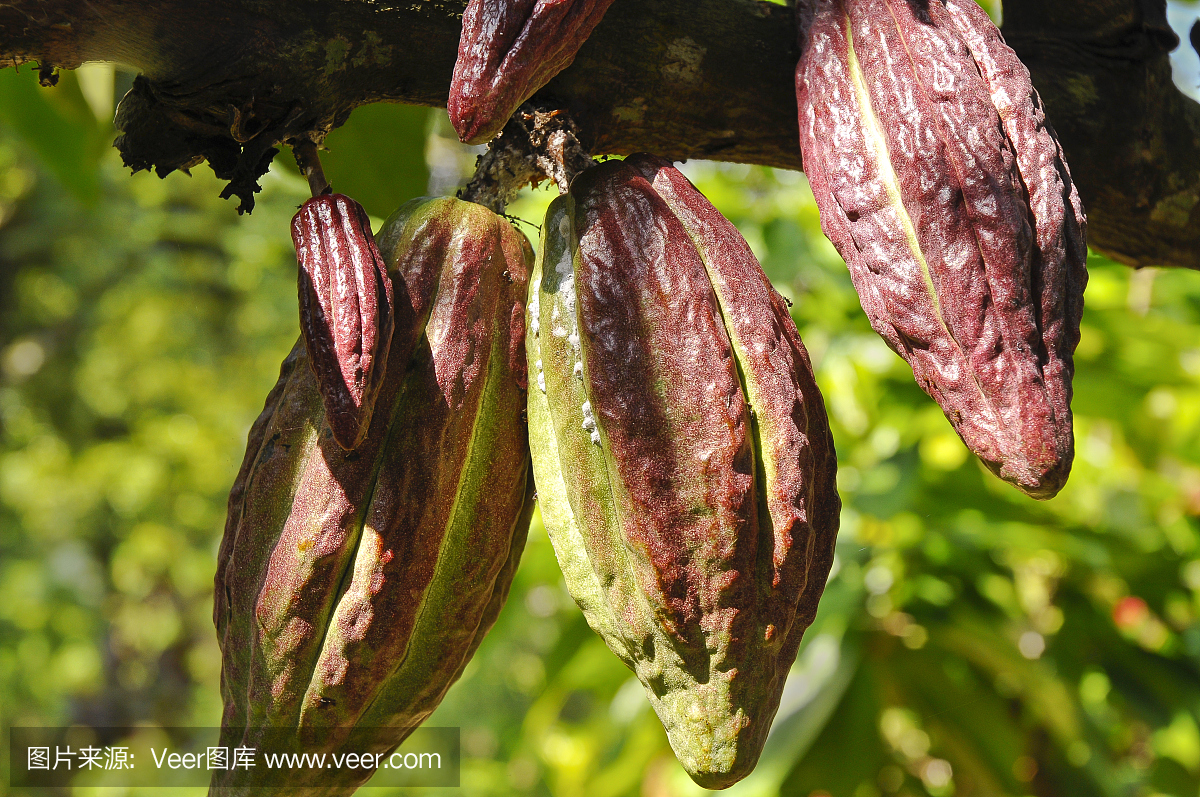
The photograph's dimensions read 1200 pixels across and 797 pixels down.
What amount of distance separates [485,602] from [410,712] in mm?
103

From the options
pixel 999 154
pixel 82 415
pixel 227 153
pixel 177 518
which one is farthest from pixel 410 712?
pixel 82 415

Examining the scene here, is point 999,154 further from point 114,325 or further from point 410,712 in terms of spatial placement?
point 114,325

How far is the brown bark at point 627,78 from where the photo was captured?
687 mm

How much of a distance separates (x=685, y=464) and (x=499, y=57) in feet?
0.92

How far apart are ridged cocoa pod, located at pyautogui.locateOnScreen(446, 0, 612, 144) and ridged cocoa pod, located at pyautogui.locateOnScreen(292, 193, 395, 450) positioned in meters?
0.14

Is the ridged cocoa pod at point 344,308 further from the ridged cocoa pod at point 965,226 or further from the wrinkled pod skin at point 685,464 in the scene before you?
the ridged cocoa pod at point 965,226

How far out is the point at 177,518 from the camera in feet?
28.0

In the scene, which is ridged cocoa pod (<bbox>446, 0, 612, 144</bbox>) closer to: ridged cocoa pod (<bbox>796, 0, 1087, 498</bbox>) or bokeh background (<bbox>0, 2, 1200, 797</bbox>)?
ridged cocoa pod (<bbox>796, 0, 1087, 498</bbox>)

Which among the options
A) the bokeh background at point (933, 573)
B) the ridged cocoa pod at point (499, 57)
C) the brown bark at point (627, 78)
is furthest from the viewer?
the bokeh background at point (933, 573)

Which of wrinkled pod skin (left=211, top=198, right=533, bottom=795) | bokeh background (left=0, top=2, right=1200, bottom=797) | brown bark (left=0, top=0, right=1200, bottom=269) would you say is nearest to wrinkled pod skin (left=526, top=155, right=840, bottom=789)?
wrinkled pod skin (left=211, top=198, right=533, bottom=795)

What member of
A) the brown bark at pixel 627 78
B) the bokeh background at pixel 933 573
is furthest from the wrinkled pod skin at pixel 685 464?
the bokeh background at pixel 933 573

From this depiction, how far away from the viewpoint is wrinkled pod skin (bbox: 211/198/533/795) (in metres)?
0.66

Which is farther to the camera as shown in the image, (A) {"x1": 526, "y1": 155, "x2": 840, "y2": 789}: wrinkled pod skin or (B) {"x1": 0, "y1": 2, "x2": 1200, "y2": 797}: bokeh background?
(B) {"x1": 0, "y1": 2, "x2": 1200, "y2": 797}: bokeh background

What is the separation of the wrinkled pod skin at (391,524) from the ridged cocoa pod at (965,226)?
26 cm
